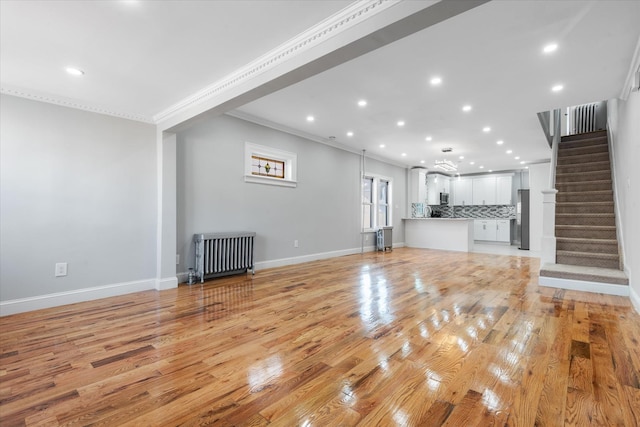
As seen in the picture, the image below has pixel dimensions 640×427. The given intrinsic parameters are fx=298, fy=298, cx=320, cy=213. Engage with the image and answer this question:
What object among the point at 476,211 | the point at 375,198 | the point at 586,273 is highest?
the point at 375,198

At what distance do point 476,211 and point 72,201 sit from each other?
11.6 metres

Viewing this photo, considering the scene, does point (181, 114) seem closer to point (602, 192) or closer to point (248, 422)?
point (248, 422)

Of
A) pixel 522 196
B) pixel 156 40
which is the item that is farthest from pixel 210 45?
pixel 522 196

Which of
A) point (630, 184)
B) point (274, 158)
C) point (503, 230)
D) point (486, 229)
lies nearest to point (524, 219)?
point (503, 230)

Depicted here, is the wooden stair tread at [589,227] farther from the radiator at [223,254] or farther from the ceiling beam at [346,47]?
the radiator at [223,254]

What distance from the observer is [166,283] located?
3.98m

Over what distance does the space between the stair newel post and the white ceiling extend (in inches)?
51.1

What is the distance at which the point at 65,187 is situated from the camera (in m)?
3.39

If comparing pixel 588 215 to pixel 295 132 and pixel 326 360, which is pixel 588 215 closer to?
pixel 295 132

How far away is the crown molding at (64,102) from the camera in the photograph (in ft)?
10.1

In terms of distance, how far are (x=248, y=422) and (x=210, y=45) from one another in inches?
105

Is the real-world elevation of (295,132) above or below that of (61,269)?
above

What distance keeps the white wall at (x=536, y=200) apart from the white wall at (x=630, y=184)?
3840 mm

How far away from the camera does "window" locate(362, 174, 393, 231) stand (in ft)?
26.0
